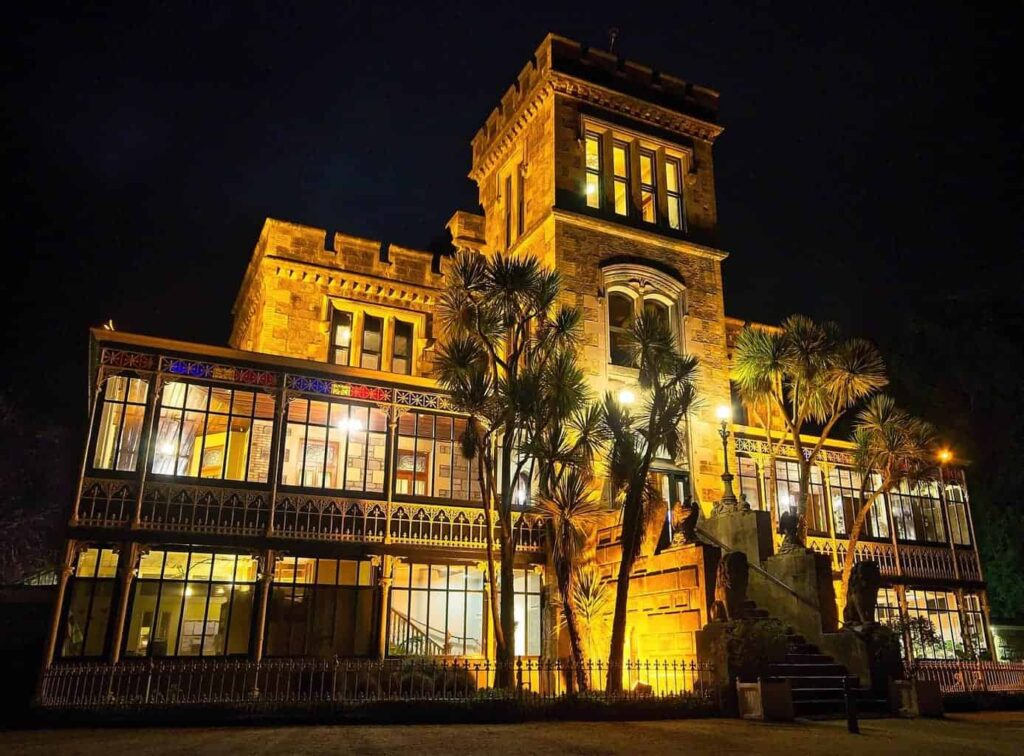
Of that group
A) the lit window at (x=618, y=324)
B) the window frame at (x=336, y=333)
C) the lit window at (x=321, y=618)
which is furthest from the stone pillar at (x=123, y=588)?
the lit window at (x=618, y=324)

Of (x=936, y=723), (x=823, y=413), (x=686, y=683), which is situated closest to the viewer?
(x=936, y=723)

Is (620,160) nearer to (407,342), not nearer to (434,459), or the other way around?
(407,342)

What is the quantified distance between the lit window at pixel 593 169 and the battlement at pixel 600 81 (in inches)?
66.7

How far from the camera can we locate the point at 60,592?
1501 centimetres

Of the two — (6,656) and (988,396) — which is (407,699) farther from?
(988,396)

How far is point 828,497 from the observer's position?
79.3ft

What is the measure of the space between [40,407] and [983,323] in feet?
162

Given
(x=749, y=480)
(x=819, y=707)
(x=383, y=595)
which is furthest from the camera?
(x=749, y=480)

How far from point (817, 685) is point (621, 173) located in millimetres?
15958

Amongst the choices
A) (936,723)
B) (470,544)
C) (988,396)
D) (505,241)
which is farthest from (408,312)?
(988,396)

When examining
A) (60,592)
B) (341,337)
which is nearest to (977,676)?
(341,337)

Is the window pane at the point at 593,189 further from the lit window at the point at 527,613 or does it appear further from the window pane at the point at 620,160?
the lit window at the point at 527,613

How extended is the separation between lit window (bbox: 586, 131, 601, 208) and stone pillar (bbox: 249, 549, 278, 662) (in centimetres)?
1343

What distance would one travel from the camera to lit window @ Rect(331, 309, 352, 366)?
75.6 feet
